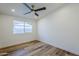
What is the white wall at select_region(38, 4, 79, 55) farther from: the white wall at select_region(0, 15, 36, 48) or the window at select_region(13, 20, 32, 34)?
the white wall at select_region(0, 15, 36, 48)

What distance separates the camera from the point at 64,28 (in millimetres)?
3748

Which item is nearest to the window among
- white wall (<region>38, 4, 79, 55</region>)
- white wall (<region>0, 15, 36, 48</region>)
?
white wall (<region>0, 15, 36, 48</region>)

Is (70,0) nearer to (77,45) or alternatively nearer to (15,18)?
(77,45)

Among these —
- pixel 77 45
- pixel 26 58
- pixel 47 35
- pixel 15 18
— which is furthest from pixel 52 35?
pixel 26 58

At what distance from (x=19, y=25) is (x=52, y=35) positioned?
2.24m

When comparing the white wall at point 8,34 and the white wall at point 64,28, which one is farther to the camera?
the white wall at point 8,34

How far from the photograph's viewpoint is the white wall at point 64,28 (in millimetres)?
3189

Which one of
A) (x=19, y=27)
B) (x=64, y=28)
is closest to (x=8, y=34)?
(x=19, y=27)

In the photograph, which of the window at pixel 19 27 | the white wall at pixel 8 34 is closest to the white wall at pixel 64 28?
the window at pixel 19 27

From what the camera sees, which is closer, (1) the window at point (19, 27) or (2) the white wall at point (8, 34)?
(2) the white wall at point (8, 34)

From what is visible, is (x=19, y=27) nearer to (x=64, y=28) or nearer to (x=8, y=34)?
(x=8, y=34)

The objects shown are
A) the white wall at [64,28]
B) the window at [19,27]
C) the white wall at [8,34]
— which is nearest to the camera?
the white wall at [64,28]

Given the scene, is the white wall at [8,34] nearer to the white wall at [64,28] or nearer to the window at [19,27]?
the window at [19,27]

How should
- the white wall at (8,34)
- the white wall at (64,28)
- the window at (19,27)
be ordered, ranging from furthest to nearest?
the window at (19,27) → the white wall at (8,34) → the white wall at (64,28)
